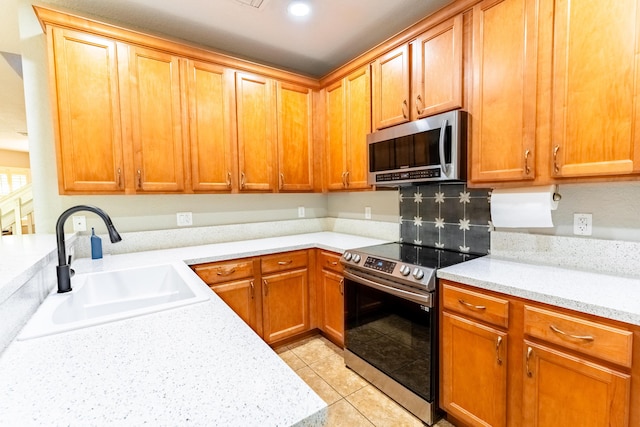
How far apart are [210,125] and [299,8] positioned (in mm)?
1093

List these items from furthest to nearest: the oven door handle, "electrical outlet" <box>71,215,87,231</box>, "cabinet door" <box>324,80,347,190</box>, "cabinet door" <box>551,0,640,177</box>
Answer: "cabinet door" <box>324,80,347,190</box>, "electrical outlet" <box>71,215,87,231</box>, the oven door handle, "cabinet door" <box>551,0,640,177</box>

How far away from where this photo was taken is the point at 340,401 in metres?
1.93

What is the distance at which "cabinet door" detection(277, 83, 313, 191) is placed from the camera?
8.98 feet

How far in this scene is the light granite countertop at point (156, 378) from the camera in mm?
556

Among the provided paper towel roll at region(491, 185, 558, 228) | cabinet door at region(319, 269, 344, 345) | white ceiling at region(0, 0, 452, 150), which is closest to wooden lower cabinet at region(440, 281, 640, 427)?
paper towel roll at region(491, 185, 558, 228)

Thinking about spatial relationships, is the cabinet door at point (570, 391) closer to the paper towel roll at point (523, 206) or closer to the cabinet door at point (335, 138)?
the paper towel roll at point (523, 206)

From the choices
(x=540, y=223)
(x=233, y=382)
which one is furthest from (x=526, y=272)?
(x=233, y=382)

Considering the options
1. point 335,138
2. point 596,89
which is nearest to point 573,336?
point 596,89

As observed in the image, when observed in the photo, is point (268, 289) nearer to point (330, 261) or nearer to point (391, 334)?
point (330, 261)

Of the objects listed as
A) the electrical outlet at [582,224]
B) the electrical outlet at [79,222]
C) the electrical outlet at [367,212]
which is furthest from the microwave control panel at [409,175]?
the electrical outlet at [79,222]

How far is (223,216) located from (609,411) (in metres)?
2.71

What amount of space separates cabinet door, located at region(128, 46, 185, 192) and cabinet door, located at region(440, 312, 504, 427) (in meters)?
2.12

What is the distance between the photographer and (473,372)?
5.08 feet

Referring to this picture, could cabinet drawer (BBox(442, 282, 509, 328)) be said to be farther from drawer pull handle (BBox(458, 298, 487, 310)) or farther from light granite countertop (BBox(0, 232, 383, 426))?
light granite countertop (BBox(0, 232, 383, 426))
